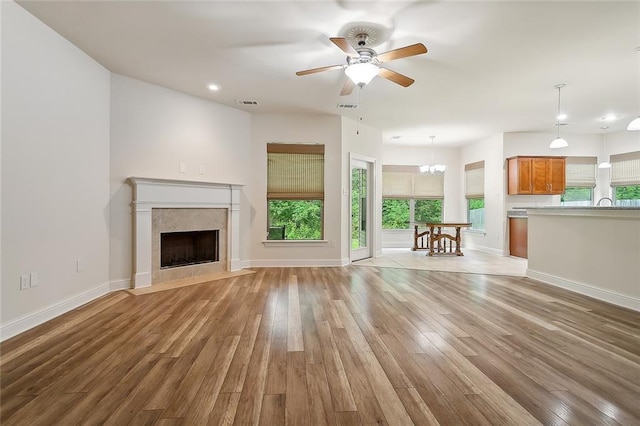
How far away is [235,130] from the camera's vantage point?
535 cm

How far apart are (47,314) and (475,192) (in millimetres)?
8837

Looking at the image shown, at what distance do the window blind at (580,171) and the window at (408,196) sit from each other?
296 centimetres

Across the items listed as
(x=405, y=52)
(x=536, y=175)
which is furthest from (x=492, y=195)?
(x=405, y=52)

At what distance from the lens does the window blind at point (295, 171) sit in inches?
223

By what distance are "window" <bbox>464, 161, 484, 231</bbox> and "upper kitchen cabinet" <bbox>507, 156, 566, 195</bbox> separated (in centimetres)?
94

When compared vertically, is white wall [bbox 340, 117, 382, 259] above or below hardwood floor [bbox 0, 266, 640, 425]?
above

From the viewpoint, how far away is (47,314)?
2.88m

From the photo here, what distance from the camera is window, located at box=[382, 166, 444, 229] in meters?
8.75

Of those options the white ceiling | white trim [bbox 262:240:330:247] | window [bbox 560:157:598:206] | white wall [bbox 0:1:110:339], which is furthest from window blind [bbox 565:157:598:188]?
white wall [bbox 0:1:110:339]

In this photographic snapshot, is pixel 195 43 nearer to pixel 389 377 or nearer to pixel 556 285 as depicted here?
pixel 389 377

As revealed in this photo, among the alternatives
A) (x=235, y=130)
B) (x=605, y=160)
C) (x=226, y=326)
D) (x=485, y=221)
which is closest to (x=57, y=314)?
(x=226, y=326)

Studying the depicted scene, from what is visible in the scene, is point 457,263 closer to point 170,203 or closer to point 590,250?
point 590,250

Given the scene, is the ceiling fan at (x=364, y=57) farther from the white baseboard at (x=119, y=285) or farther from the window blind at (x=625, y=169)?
the window blind at (x=625, y=169)

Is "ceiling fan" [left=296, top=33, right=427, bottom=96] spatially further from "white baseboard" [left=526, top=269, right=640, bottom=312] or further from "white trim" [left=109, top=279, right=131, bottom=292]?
"white trim" [left=109, top=279, right=131, bottom=292]
